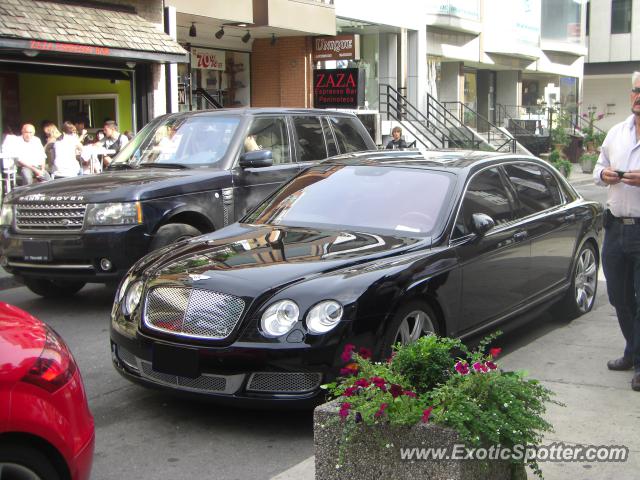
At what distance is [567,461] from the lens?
13.5 feet

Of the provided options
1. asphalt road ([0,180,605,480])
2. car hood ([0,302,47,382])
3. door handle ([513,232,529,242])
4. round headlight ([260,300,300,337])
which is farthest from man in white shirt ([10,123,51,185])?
car hood ([0,302,47,382])

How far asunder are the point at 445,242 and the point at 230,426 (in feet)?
6.17

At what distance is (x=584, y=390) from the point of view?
17.7 ft

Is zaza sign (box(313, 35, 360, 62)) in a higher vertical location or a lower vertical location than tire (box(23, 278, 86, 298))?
higher

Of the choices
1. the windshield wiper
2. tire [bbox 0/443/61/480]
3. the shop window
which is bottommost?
tire [bbox 0/443/61/480]

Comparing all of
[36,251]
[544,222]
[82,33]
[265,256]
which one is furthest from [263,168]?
[82,33]

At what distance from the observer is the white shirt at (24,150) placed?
14.1 meters

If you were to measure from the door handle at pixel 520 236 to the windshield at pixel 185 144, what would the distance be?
336 centimetres

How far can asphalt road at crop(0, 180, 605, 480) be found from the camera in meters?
4.45

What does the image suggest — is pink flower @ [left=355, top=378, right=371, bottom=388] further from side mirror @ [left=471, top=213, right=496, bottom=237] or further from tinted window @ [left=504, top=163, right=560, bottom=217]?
tinted window @ [left=504, top=163, right=560, bottom=217]

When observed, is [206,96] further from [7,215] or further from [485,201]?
[485,201]

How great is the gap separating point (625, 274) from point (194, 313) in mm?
2933

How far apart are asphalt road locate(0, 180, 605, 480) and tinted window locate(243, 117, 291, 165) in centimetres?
336

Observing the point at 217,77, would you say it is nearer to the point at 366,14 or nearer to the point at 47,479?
the point at 366,14
